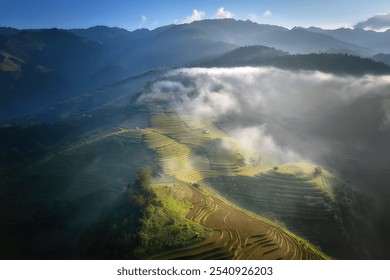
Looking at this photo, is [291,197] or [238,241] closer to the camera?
[238,241]

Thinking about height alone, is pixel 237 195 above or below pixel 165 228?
below

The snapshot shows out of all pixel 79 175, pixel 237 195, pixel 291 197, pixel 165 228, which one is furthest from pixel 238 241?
pixel 79 175

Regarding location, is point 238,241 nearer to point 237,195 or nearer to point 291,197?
point 237,195

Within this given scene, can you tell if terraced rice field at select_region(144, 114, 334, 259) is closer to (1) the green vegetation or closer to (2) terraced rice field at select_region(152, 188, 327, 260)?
(2) terraced rice field at select_region(152, 188, 327, 260)

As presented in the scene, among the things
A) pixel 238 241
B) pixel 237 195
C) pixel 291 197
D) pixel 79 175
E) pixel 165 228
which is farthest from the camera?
pixel 79 175

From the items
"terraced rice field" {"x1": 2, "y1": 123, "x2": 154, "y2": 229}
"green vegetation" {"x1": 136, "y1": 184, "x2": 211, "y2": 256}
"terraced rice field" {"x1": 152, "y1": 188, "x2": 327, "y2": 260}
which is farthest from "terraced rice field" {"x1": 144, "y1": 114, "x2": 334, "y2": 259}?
"terraced rice field" {"x1": 2, "y1": 123, "x2": 154, "y2": 229}

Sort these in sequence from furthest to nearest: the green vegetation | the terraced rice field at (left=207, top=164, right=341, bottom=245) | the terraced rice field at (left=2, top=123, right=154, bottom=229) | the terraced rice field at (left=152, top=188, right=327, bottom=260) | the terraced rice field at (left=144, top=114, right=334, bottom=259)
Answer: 1. the terraced rice field at (left=2, top=123, right=154, bottom=229)
2. the terraced rice field at (left=207, top=164, right=341, bottom=245)
3. the terraced rice field at (left=144, top=114, right=334, bottom=259)
4. the green vegetation
5. the terraced rice field at (left=152, top=188, right=327, bottom=260)

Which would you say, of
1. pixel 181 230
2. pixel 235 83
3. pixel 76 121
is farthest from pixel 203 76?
pixel 181 230

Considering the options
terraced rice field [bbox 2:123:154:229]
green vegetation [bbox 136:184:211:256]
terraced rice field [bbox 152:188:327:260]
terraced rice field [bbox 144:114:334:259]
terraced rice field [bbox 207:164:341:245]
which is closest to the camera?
terraced rice field [bbox 152:188:327:260]
